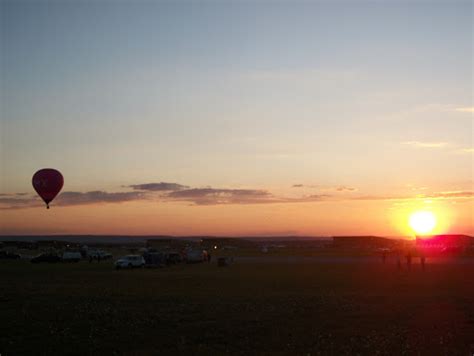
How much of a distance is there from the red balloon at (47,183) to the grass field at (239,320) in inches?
779

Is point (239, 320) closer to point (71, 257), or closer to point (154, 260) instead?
point (154, 260)

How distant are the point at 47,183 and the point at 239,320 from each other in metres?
36.7

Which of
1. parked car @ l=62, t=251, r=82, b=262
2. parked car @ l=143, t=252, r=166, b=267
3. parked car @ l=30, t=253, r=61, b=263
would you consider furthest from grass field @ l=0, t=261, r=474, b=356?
parked car @ l=62, t=251, r=82, b=262

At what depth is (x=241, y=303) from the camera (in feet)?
85.8

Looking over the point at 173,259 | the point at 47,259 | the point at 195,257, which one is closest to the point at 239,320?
the point at 173,259

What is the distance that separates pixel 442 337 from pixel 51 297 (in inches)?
731

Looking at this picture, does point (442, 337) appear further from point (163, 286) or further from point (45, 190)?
point (45, 190)

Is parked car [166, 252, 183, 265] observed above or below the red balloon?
below

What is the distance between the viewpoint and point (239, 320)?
21.3 metres

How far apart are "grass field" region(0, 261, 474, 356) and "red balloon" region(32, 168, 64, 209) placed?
19786 mm

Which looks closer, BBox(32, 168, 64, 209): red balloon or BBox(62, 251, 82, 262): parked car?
BBox(32, 168, 64, 209): red balloon

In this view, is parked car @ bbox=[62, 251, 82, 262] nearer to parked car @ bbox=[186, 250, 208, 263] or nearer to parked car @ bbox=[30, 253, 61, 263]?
parked car @ bbox=[30, 253, 61, 263]

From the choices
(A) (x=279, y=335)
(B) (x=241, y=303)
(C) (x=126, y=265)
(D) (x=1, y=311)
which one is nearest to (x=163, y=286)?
(B) (x=241, y=303)

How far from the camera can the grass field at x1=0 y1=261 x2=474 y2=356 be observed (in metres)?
16.9
